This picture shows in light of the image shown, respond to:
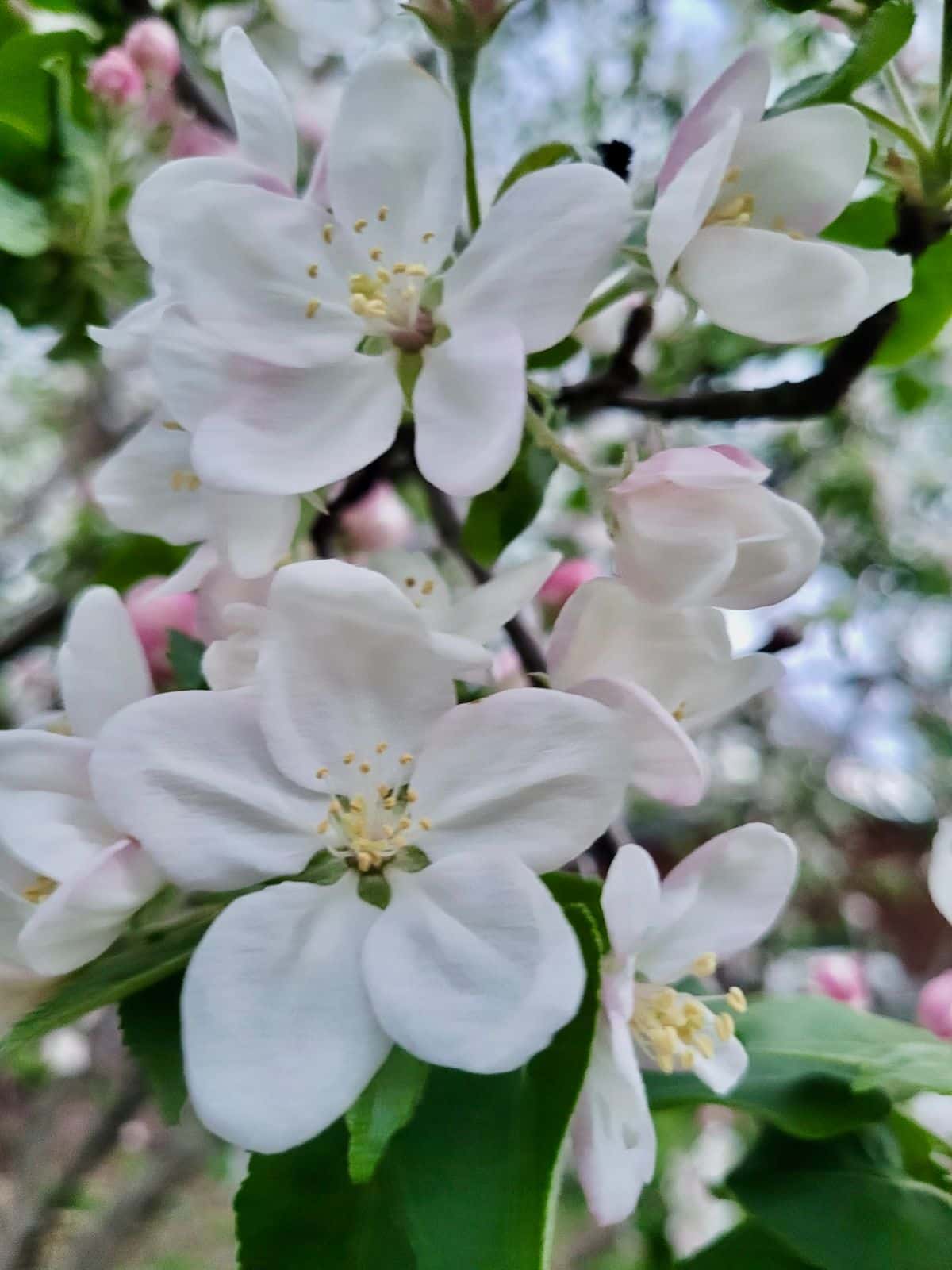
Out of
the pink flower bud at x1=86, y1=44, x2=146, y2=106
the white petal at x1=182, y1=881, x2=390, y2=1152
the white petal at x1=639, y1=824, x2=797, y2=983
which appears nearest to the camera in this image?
the white petal at x1=182, y1=881, x2=390, y2=1152

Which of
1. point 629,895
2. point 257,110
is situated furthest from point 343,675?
point 257,110

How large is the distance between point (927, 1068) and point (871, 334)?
36cm

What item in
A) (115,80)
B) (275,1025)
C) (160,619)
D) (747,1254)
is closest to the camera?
(275,1025)

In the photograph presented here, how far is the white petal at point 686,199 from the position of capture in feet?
1.24

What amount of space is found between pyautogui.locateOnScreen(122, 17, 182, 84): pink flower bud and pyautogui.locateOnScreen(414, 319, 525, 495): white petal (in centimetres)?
53

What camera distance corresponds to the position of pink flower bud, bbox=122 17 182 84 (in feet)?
2.62

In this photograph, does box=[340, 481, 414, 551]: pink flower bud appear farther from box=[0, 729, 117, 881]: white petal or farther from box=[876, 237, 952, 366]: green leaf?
box=[0, 729, 117, 881]: white petal

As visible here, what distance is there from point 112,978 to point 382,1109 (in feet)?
0.40

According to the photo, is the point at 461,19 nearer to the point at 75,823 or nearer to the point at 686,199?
the point at 686,199

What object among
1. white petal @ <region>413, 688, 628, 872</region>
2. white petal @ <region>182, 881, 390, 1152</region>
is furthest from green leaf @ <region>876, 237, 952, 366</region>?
white petal @ <region>182, 881, 390, 1152</region>

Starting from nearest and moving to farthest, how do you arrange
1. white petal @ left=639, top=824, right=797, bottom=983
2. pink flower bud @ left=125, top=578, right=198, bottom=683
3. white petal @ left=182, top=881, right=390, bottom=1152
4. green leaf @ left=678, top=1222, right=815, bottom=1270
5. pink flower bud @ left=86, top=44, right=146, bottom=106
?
white petal @ left=182, top=881, right=390, bottom=1152
white petal @ left=639, top=824, right=797, bottom=983
green leaf @ left=678, top=1222, right=815, bottom=1270
pink flower bud @ left=125, top=578, right=198, bottom=683
pink flower bud @ left=86, top=44, right=146, bottom=106

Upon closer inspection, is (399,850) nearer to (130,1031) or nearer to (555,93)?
(130,1031)

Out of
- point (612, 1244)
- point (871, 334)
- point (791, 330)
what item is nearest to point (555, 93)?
point (871, 334)

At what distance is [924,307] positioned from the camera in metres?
0.65
